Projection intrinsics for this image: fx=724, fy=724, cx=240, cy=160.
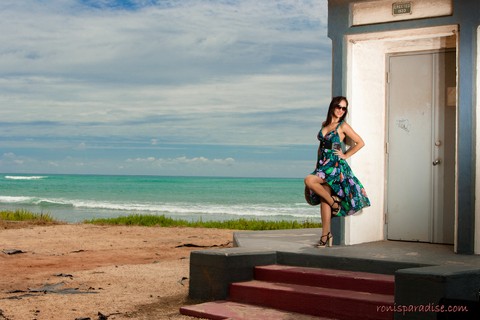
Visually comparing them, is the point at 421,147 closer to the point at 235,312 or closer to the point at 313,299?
the point at 313,299

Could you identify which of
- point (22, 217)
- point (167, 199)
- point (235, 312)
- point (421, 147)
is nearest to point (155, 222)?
point (22, 217)

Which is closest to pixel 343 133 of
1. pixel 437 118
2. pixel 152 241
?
pixel 437 118

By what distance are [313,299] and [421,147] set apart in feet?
10.4

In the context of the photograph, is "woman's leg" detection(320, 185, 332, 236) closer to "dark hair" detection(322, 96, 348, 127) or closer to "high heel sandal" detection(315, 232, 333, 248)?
"high heel sandal" detection(315, 232, 333, 248)

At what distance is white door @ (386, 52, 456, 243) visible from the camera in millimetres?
9219

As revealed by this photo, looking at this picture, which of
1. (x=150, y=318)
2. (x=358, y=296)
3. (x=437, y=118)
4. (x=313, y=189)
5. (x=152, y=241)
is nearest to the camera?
(x=358, y=296)

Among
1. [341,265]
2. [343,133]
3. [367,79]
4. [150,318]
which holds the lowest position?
[150,318]

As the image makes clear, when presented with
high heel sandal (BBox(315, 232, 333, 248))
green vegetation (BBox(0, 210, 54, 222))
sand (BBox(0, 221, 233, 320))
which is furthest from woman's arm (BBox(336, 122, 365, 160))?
green vegetation (BBox(0, 210, 54, 222))

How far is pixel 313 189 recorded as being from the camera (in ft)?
28.1

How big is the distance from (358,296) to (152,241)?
8523mm

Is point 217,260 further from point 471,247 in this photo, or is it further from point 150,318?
point 471,247

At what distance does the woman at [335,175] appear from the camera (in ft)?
28.2

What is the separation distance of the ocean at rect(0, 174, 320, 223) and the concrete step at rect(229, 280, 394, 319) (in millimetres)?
23093

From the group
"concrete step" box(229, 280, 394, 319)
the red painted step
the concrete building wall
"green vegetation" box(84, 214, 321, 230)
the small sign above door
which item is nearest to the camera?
"concrete step" box(229, 280, 394, 319)
